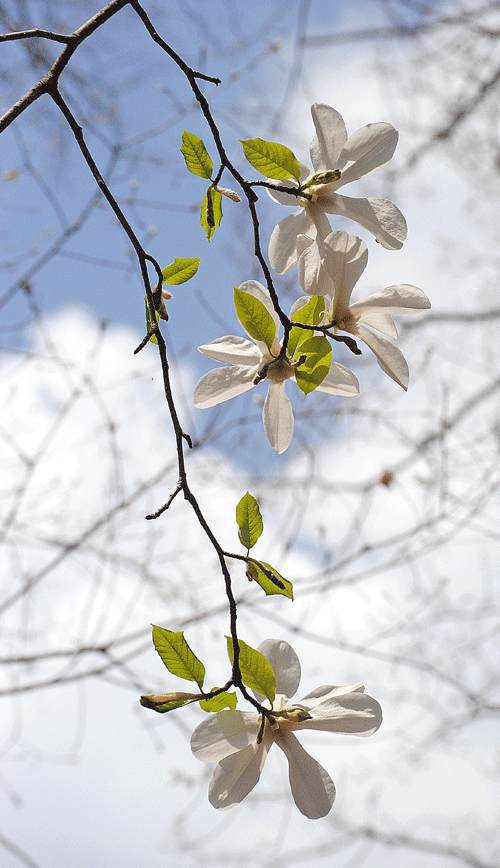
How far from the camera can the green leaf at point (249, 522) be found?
1.55 feet

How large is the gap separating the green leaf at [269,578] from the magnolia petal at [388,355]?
7.0 inches

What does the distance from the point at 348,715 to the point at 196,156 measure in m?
0.45

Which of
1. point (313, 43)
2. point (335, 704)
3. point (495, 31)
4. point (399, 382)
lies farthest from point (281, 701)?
point (495, 31)

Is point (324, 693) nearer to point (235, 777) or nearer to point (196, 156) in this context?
point (235, 777)

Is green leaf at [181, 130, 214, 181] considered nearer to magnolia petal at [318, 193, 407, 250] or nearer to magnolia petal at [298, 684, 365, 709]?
magnolia petal at [318, 193, 407, 250]

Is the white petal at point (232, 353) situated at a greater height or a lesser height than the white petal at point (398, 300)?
lesser

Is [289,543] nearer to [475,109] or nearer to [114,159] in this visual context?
[114,159]

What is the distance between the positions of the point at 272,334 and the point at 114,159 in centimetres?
102

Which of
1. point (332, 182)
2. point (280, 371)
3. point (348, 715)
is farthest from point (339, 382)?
point (348, 715)

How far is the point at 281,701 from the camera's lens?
49 centimetres

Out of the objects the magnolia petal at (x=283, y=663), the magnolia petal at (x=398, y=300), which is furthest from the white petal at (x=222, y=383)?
the magnolia petal at (x=283, y=663)

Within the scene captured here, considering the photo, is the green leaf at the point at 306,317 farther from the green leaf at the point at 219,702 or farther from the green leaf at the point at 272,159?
the green leaf at the point at 219,702

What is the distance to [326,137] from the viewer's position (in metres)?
0.47

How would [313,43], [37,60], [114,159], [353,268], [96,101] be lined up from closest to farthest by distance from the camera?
[353,268]
[114,159]
[37,60]
[96,101]
[313,43]
